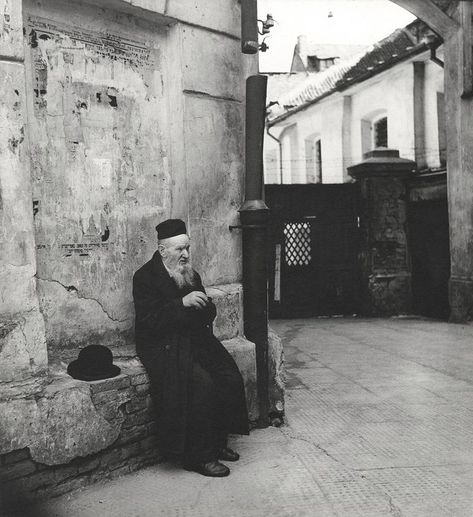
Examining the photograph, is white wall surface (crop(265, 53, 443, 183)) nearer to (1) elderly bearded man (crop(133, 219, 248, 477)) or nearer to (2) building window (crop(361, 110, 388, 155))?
(2) building window (crop(361, 110, 388, 155))

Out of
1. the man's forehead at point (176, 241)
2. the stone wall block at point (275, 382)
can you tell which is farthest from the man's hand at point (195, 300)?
the stone wall block at point (275, 382)

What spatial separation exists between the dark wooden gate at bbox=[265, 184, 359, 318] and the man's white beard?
7.91 m

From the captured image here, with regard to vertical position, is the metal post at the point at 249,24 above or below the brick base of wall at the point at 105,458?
above

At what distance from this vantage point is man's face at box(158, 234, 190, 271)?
14.9ft

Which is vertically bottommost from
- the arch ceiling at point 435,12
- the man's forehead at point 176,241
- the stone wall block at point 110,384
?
the stone wall block at point 110,384

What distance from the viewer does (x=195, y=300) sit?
4367 mm

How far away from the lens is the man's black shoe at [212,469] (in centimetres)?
418

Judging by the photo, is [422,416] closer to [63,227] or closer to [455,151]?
[63,227]

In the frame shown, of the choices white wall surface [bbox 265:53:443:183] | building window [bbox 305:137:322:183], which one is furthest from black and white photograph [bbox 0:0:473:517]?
building window [bbox 305:137:322:183]

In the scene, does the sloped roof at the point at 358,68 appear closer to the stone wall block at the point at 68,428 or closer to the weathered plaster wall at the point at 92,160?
the weathered plaster wall at the point at 92,160

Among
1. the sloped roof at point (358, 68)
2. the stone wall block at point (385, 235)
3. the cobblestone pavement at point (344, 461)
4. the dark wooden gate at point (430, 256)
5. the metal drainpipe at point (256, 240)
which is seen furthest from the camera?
the sloped roof at point (358, 68)

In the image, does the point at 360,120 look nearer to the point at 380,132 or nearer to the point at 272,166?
the point at 380,132

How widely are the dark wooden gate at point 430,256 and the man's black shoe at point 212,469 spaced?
28.6ft

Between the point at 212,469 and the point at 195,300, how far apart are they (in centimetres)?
108
